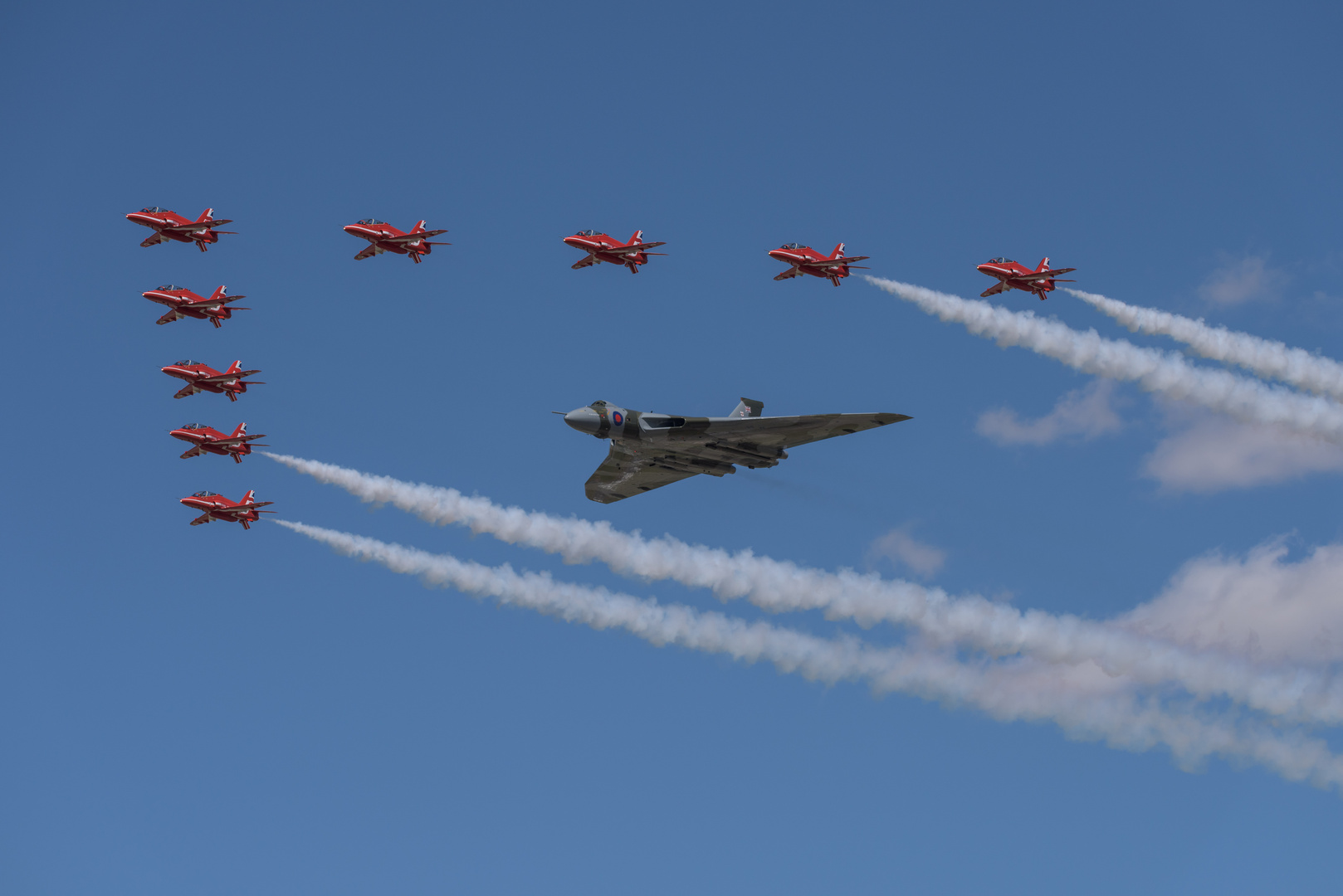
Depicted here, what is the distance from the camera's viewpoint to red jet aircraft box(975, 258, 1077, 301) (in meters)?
60.7

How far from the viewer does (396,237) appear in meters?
60.0

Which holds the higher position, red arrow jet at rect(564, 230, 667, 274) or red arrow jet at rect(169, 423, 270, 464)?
red arrow jet at rect(564, 230, 667, 274)

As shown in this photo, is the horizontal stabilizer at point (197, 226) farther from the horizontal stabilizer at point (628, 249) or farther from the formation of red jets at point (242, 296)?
the horizontal stabilizer at point (628, 249)

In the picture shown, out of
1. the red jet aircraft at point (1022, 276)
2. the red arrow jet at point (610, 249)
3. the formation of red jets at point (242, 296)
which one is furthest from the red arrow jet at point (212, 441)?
the red jet aircraft at point (1022, 276)

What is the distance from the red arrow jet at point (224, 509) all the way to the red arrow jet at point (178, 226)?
15.0m

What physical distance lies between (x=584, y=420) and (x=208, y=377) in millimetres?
26060

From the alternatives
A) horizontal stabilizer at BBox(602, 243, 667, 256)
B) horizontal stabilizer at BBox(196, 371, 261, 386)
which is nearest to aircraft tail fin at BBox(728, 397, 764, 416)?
horizontal stabilizer at BBox(602, 243, 667, 256)

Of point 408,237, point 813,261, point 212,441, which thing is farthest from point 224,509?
point 813,261

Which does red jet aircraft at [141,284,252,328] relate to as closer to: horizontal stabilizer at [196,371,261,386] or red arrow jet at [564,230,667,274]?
horizontal stabilizer at [196,371,261,386]

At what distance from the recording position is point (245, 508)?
62.0 metres

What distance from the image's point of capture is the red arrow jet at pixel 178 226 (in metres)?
58.3

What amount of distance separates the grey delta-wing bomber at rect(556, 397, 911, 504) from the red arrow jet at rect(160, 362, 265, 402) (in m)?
24.0

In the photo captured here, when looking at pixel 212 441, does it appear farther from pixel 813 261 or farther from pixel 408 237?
pixel 813 261

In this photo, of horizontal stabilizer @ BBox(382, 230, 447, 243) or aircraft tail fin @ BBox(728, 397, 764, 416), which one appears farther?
horizontal stabilizer @ BBox(382, 230, 447, 243)
